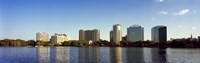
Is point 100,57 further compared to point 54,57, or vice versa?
point 54,57

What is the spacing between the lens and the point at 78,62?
57281 millimetres

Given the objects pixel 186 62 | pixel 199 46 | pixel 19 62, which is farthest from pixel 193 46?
pixel 19 62

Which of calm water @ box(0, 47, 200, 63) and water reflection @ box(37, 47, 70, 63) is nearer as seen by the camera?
calm water @ box(0, 47, 200, 63)

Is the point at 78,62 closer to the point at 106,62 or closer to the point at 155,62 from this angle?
the point at 106,62

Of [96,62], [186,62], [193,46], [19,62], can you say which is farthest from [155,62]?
[193,46]

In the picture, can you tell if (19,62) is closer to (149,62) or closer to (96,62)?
(96,62)

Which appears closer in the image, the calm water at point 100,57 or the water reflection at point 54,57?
the calm water at point 100,57

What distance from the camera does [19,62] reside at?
5619 centimetres

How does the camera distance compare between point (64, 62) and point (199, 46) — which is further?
point (199, 46)

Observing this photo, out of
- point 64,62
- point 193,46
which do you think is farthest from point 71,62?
point 193,46

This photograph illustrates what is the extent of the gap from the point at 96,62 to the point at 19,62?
14.4m

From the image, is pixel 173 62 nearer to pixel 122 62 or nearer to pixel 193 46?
pixel 122 62

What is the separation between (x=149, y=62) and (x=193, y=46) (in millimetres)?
149768

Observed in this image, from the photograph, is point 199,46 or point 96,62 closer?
point 96,62
